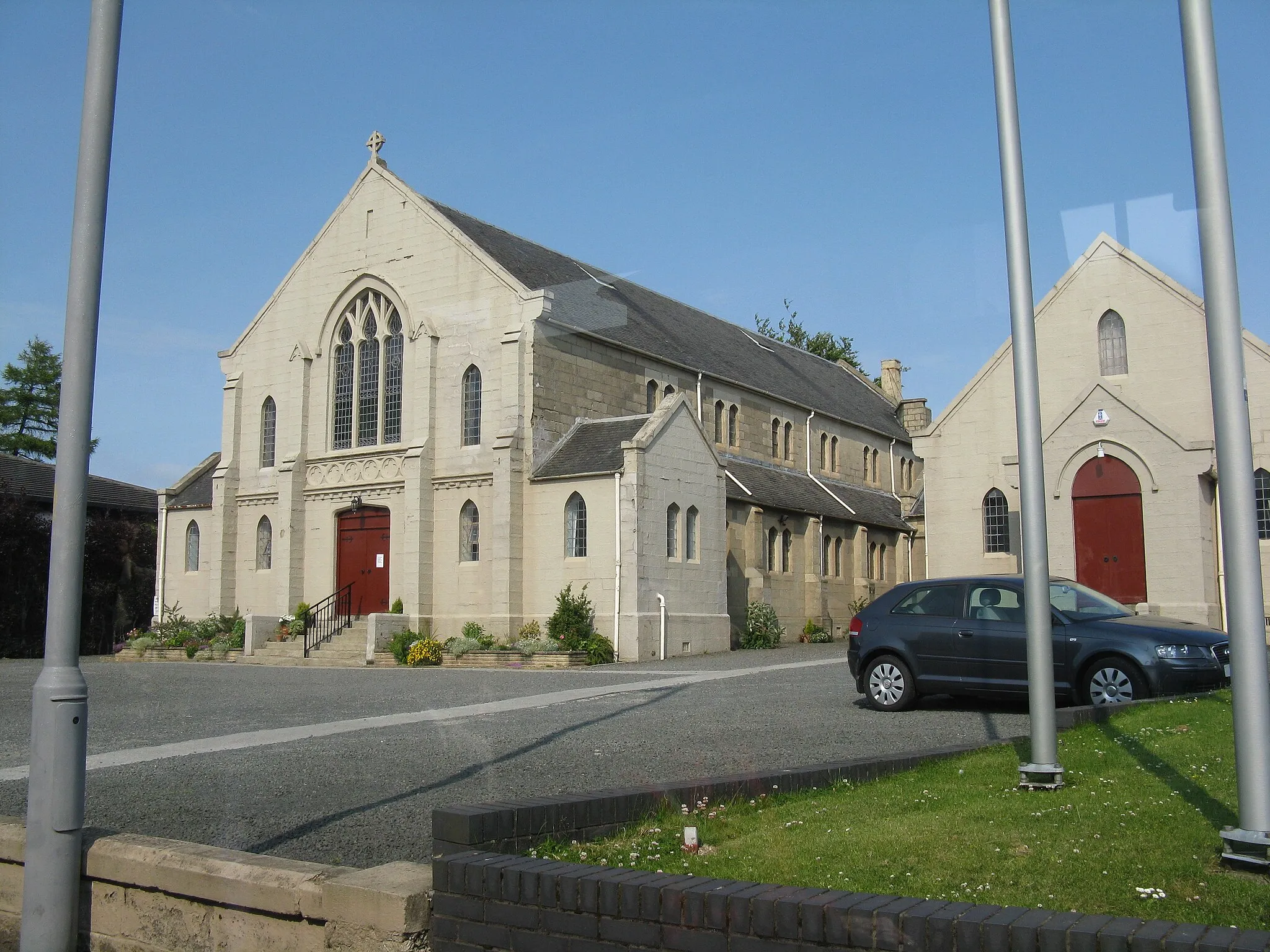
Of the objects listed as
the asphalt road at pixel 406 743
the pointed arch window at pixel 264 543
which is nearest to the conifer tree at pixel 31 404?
the pointed arch window at pixel 264 543

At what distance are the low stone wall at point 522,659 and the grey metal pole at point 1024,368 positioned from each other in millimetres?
19666

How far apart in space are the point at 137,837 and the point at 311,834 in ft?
4.18

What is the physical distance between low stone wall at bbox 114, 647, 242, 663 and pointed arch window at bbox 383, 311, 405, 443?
758 cm

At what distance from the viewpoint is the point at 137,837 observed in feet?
22.0

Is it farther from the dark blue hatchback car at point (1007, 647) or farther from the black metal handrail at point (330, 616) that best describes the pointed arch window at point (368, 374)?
the dark blue hatchback car at point (1007, 647)

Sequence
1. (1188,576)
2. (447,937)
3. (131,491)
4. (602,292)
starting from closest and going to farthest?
(447,937), (1188,576), (602,292), (131,491)

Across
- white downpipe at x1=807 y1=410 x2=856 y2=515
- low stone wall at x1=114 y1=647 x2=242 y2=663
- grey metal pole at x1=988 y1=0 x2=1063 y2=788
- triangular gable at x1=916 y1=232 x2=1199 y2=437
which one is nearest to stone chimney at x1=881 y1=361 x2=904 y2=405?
white downpipe at x1=807 y1=410 x2=856 y2=515

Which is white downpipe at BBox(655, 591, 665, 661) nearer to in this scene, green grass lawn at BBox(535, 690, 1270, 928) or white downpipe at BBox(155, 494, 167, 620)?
white downpipe at BBox(155, 494, 167, 620)

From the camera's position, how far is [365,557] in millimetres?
33969

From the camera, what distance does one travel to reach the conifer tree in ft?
199

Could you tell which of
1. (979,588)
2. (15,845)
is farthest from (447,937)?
(979,588)

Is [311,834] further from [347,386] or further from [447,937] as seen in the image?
Result: [347,386]

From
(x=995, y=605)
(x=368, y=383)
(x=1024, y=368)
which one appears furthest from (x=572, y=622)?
(x=1024, y=368)

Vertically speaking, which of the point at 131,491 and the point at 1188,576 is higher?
the point at 131,491
